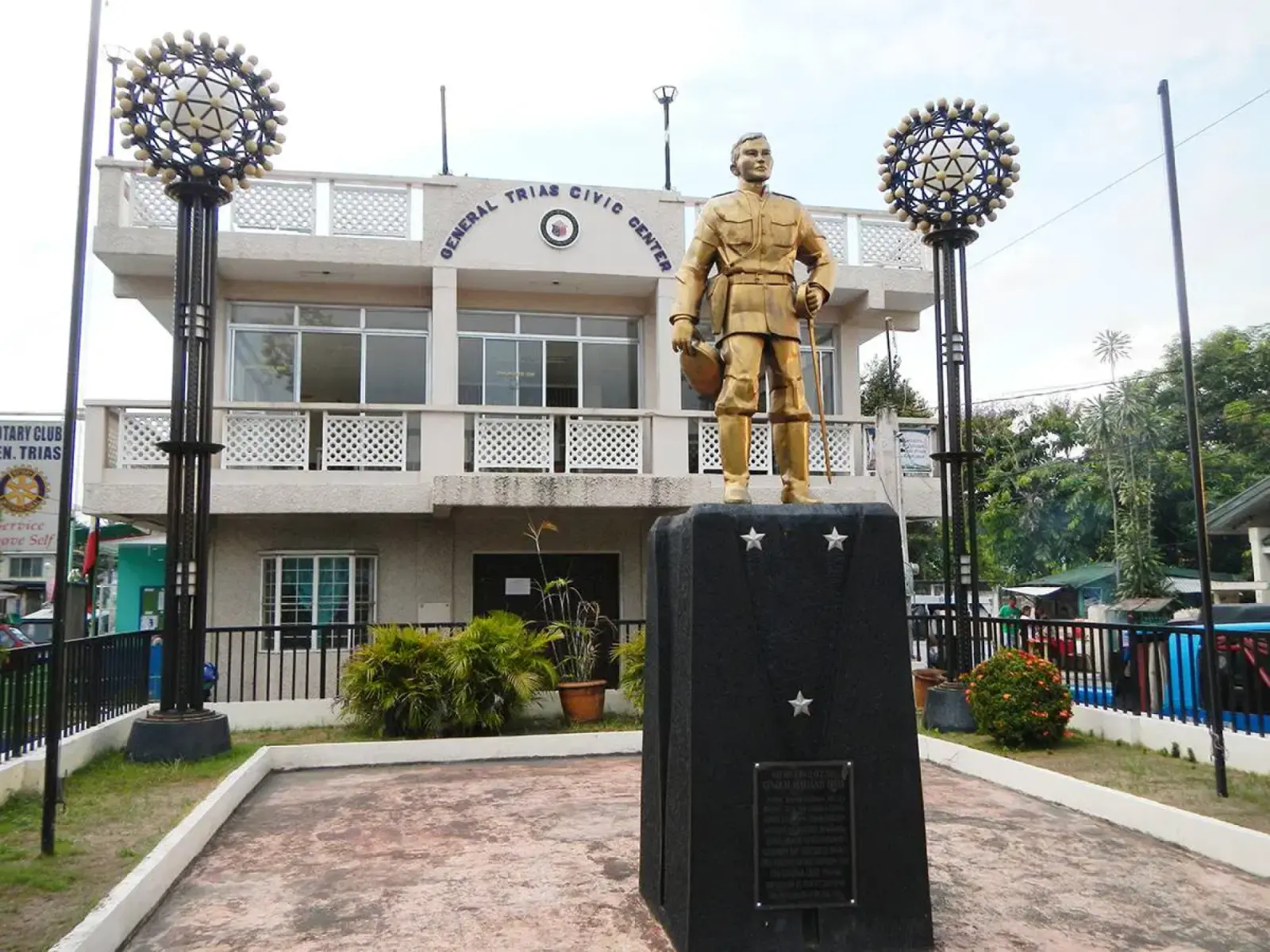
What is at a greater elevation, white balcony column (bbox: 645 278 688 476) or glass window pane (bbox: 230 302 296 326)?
glass window pane (bbox: 230 302 296 326)

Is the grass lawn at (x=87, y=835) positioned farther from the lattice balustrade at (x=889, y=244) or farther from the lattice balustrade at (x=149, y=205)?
the lattice balustrade at (x=889, y=244)

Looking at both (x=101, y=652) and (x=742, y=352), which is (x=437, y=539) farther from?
(x=742, y=352)

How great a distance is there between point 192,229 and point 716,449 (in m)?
7.55

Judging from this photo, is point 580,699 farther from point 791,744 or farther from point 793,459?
point 791,744

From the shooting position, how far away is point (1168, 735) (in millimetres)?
9148

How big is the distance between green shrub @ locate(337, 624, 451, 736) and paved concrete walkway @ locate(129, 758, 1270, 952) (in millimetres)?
2280

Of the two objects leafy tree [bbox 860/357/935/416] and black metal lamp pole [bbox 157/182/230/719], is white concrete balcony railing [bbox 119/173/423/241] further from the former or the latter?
leafy tree [bbox 860/357/935/416]

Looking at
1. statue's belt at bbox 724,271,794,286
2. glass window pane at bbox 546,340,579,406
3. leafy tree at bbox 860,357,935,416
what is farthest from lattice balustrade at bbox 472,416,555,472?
leafy tree at bbox 860,357,935,416

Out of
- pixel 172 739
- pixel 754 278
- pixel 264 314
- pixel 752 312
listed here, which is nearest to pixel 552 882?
pixel 752 312

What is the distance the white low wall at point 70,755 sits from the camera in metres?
7.30

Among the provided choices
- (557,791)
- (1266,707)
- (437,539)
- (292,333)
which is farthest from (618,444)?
(1266,707)

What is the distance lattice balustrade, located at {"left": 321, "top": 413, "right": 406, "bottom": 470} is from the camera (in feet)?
44.8

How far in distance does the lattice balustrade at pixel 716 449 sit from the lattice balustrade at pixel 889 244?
3287mm

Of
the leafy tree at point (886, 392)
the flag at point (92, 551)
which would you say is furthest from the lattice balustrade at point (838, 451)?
the leafy tree at point (886, 392)
